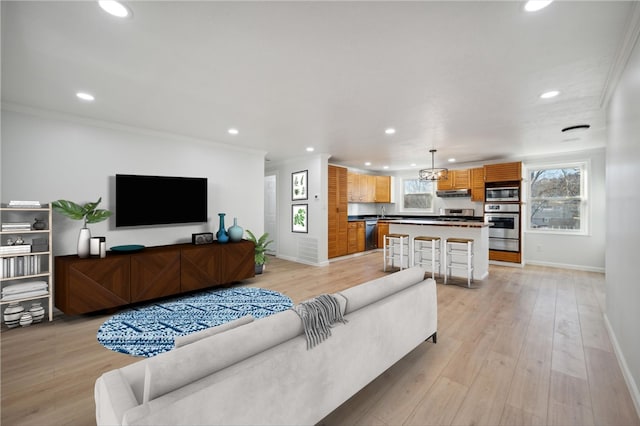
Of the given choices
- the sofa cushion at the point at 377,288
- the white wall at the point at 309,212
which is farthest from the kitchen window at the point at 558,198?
the sofa cushion at the point at 377,288

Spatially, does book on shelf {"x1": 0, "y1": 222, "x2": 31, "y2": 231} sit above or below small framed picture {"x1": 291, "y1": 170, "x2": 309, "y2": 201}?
below

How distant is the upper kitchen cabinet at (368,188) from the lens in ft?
25.6

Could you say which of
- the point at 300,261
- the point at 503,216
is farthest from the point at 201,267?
the point at 503,216

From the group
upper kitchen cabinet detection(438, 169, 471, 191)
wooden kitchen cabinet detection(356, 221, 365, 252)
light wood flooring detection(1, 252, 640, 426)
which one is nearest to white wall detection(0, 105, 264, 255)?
light wood flooring detection(1, 252, 640, 426)

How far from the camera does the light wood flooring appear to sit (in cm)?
180

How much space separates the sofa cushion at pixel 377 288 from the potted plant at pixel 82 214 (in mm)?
3418

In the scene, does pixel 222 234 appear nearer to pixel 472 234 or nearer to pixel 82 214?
pixel 82 214

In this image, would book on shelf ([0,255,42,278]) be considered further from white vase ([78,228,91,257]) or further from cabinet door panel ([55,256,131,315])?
white vase ([78,228,91,257])

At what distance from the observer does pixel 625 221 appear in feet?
7.46

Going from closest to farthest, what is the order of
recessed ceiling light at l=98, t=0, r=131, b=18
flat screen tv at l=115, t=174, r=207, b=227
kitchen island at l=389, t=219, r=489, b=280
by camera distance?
recessed ceiling light at l=98, t=0, r=131, b=18 < flat screen tv at l=115, t=174, r=207, b=227 < kitchen island at l=389, t=219, r=489, b=280

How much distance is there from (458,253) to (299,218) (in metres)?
3.59

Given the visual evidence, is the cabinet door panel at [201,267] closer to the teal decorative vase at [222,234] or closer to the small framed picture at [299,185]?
the teal decorative vase at [222,234]

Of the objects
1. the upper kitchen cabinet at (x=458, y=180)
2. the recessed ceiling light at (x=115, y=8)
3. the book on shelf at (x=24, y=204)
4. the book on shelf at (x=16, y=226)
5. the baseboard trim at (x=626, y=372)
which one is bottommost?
the baseboard trim at (x=626, y=372)

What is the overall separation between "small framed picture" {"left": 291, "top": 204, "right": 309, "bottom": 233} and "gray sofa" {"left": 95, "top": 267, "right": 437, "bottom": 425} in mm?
4577
